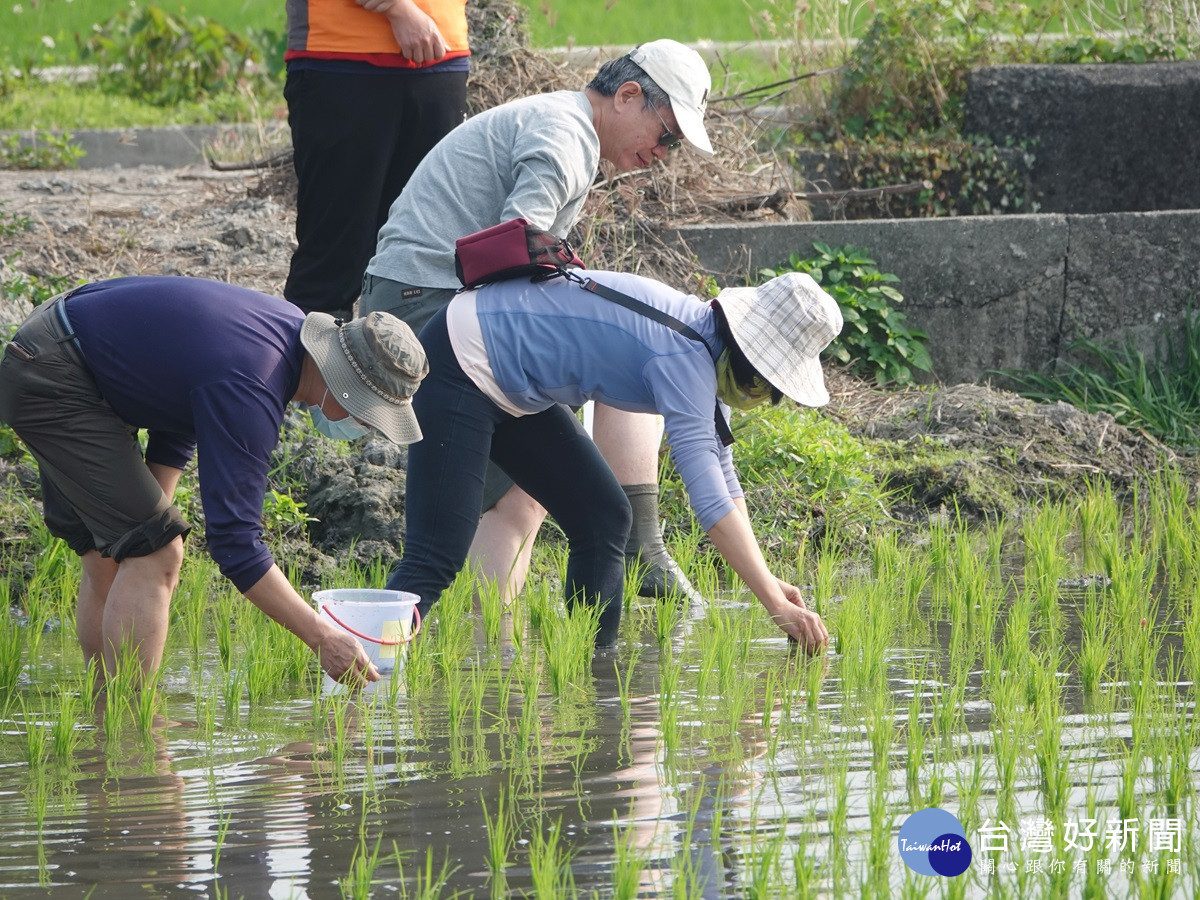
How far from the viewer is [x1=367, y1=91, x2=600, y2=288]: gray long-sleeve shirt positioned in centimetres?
394

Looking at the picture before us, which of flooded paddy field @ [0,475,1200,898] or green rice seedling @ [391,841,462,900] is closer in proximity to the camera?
green rice seedling @ [391,841,462,900]

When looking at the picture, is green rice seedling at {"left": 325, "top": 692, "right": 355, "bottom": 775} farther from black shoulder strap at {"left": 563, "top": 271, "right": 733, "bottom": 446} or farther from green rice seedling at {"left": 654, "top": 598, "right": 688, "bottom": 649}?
black shoulder strap at {"left": 563, "top": 271, "right": 733, "bottom": 446}

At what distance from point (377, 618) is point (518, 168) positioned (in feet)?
3.88

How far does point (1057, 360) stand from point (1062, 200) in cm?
125

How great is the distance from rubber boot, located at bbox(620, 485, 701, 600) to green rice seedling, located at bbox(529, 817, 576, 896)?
169 cm

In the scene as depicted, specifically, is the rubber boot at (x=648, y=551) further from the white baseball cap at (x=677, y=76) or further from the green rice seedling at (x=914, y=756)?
the green rice seedling at (x=914, y=756)

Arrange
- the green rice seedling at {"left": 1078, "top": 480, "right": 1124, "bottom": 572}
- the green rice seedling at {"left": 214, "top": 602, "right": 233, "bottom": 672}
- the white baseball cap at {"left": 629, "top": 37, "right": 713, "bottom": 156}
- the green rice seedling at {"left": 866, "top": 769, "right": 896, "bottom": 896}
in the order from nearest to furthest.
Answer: the green rice seedling at {"left": 866, "top": 769, "right": 896, "bottom": 896} < the white baseball cap at {"left": 629, "top": 37, "right": 713, "bottom": 156} < the green rice seedling at {"left": 214, "top": 602, "right": 233, "bottom": 672} < the green rice seedling at {"left": 1078, "top": 480, "right": 1124, "bottom": 572}

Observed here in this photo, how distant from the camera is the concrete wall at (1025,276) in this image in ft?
24.0

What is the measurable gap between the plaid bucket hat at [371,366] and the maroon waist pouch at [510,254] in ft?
1.61

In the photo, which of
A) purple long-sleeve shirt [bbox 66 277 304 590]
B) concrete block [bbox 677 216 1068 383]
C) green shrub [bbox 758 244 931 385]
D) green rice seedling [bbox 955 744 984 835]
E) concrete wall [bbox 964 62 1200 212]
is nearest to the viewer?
green rice seedling [bbox 955 744 984 835]

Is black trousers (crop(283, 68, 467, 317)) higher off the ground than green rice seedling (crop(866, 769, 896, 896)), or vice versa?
black trousers (crop(283, 68, 467, 317))

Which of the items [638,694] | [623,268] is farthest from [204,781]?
[623,268]

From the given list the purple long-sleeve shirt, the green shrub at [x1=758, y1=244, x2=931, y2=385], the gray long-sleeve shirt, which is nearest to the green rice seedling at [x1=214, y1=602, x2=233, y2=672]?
the purple long-sleeve shirt

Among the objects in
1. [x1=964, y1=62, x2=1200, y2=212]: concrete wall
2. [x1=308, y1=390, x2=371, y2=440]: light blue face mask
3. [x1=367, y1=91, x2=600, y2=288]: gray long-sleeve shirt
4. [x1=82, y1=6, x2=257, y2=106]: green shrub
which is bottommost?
[x1=308, y1=390, x2=371, y2=440]: light blue face mask
